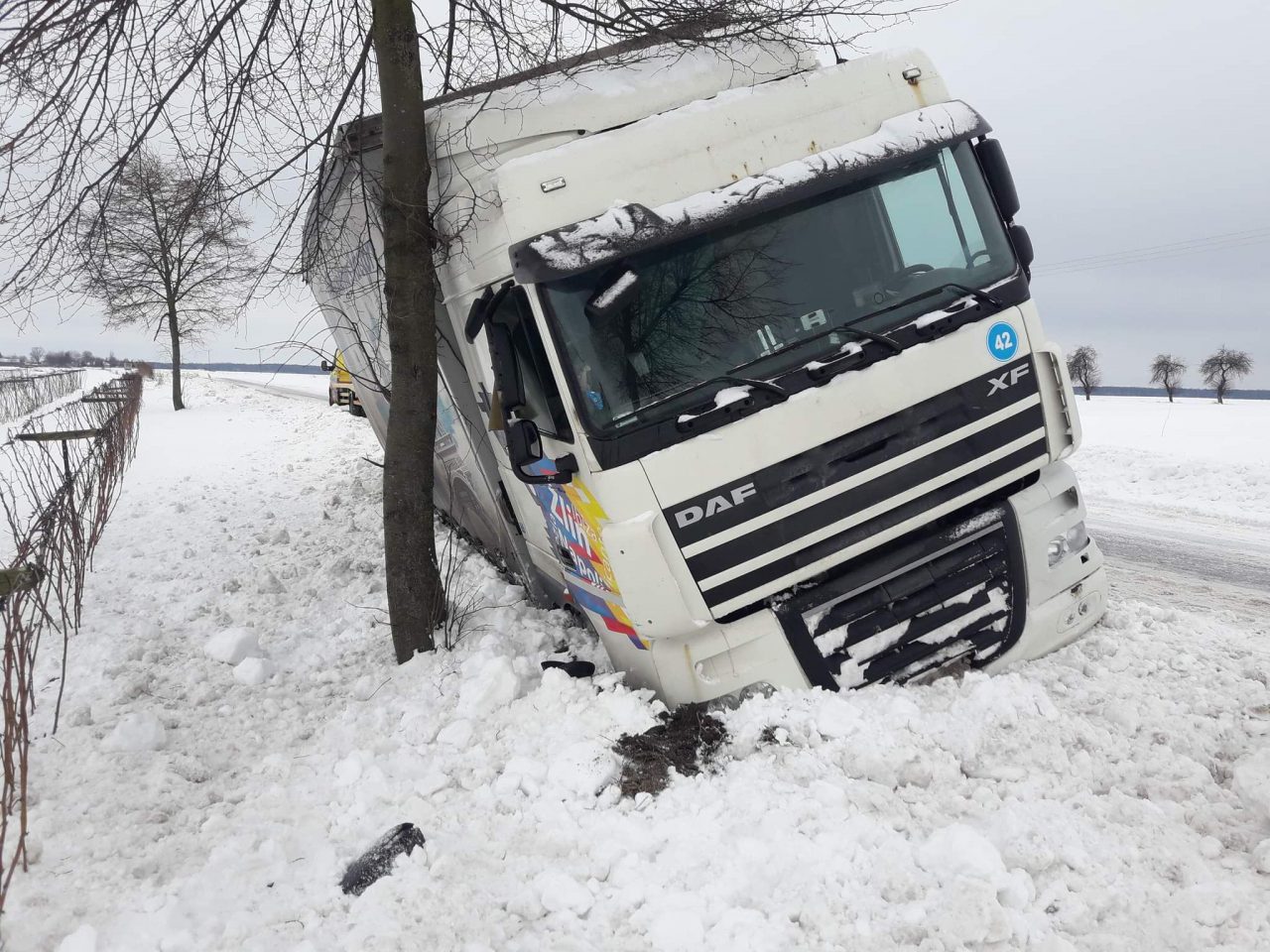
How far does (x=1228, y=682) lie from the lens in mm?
4277

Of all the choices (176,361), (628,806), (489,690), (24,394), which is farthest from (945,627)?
(24,394)

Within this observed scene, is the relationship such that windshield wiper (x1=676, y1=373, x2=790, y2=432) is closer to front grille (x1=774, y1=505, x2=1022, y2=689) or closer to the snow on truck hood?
the snow on truck hood

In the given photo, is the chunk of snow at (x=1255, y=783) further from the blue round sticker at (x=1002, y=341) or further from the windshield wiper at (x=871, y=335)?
the windshield wiper at (x=871, y=335)

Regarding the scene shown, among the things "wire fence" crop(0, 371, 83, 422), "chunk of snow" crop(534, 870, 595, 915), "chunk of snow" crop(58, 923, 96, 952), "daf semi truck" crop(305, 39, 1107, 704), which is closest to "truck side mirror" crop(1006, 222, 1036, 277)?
"daf semi truck" crop(305, 39, 1107, 704)

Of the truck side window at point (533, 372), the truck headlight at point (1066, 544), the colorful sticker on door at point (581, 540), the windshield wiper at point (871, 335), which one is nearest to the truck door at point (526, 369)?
the truck side window at point (533, 372)

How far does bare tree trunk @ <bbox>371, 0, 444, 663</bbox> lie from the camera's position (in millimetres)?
4957

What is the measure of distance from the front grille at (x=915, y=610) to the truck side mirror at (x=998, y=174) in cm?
153

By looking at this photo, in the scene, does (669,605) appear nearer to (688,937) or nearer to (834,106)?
(688,937)

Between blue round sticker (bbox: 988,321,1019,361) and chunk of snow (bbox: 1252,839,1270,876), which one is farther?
blue round sticker (bbox: 988,321,1019,361)

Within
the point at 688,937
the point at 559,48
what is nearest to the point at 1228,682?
the point at 688,937

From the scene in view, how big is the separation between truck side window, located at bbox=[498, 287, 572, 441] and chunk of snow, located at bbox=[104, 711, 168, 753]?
8.26 ft

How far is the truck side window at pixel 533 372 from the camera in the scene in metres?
4.07

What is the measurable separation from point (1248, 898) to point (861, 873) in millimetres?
1231

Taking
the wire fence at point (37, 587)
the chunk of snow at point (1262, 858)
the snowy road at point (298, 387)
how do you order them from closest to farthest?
the chunk of snow at point (1262, 858), the wire fence at point (37, 587), the snowy road at point (298, 387)
